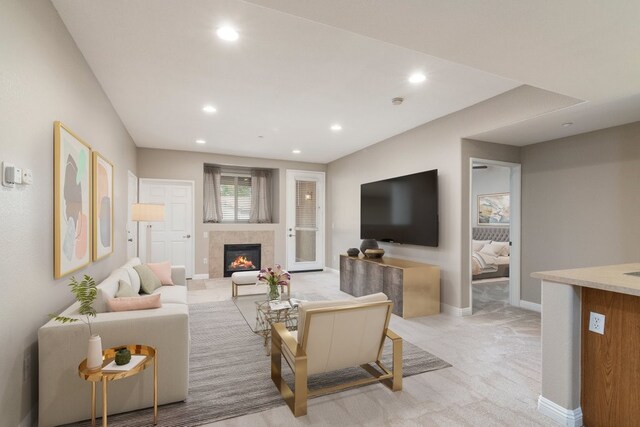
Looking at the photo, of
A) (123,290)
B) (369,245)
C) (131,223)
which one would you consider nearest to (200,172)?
(131,223)

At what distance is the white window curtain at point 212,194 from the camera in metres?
7.43

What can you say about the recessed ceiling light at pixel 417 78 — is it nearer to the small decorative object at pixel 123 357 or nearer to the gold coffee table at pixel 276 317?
the gold coffee table at pixel 276 317

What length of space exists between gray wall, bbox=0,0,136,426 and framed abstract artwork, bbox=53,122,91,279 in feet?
0.16

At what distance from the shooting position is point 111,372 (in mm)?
1737

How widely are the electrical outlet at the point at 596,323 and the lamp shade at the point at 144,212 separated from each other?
4.97 metres

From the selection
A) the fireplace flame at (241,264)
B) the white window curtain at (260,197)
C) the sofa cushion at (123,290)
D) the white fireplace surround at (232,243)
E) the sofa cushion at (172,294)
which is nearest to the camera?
the sofa cushion at (123,290)

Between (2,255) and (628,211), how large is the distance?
5432 mm

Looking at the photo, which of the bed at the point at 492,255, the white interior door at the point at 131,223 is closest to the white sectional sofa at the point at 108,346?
the white interior door at the point at 131,223

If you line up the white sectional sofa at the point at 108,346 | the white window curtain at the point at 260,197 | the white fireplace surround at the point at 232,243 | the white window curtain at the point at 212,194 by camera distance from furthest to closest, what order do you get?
Result: the white window curtain at the point at 260,197 < the white window curtain at the point at 212,194 < the white fireplace surround at the point at 232,243 < the white sectional sofa at the point at 108,346

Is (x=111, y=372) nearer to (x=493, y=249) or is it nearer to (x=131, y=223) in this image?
(x=131, y=223)

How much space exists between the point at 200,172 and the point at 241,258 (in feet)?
7.05

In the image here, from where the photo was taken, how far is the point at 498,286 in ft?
20.5

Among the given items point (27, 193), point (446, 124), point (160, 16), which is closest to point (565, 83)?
point (446, 124)

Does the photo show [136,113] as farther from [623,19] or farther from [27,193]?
[623,19]
